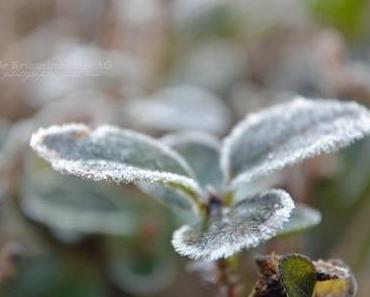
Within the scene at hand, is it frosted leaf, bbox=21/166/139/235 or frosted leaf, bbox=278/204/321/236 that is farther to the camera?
frosted leaf, bbox=21/166/139/235

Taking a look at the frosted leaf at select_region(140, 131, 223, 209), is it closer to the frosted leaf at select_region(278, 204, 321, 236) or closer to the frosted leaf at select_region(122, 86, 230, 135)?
the frosted leaf at select_region(278, 204, 321, 236)

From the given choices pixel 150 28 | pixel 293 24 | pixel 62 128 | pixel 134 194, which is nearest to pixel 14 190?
pixel 134 194

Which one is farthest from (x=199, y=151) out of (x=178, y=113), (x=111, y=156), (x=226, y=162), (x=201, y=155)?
(x=178, y=113)

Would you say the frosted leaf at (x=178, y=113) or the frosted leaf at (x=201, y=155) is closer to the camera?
the frosted leaf at (x=201, y=155)

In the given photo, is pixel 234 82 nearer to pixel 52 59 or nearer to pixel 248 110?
pixel 248 110

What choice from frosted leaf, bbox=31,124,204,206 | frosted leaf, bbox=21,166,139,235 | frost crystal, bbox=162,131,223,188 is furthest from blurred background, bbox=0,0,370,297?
frosted leaf, bbox=31,124,204,206

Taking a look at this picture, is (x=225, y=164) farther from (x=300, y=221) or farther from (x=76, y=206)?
(x=76, y=206)

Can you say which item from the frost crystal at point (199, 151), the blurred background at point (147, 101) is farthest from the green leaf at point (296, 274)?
the blurred background at point (147, 101)

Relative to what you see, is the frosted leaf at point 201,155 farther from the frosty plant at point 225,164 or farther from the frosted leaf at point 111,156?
the frosted leaf at point 111,156
